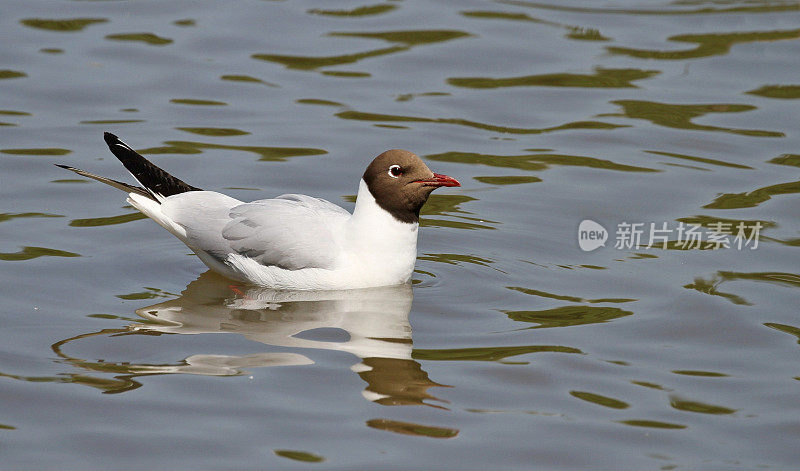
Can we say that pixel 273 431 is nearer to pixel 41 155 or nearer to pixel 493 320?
pixel 493 320

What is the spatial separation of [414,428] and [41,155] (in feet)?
17.8

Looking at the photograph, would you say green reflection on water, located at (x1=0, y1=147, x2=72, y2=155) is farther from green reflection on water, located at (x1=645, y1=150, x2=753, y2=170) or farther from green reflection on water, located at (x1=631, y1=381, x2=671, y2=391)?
green reflection on water, located at (x1=631, y1=381, x2=671, y2=391)

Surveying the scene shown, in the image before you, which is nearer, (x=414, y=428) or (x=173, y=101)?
(x=414, y=428)

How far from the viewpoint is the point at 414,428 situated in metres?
6.43

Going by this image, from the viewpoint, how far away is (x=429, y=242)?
30.9 feet

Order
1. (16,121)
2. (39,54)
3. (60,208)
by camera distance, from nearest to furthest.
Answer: (60,208) < (16,121) < (39,54)

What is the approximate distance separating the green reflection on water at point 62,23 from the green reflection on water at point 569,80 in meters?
4.12

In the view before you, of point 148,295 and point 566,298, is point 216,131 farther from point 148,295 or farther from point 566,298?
point 566,298

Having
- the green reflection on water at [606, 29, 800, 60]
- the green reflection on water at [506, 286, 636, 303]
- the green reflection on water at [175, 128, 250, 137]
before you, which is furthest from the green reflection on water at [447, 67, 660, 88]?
the green reflection on water at [506, 286, 636, 303]

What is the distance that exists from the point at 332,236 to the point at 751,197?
355 cm

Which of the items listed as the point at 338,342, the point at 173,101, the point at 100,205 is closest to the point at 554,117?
the point at 173,101

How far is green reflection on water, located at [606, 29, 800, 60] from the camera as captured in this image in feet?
43.3

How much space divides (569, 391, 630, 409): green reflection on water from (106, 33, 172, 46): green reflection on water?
7995 mm

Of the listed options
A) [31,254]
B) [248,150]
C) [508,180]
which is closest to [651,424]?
[508,180]
